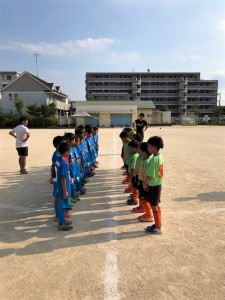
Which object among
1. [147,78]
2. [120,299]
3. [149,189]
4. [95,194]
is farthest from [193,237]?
[147,78]

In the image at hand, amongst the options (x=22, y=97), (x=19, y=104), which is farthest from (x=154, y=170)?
(x=22, y=97)

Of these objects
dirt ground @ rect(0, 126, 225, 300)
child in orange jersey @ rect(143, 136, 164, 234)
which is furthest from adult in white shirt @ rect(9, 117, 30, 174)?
child in orange jersey @ rect(143, 136, 164, 234)

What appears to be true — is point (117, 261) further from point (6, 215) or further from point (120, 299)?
point (6, 215)

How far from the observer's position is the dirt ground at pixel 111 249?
299 cm

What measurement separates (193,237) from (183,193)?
242 cm

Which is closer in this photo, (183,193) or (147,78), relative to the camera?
(183,193)

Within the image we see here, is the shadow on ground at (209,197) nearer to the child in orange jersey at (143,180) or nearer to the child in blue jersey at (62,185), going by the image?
the child in orange jersey at (143,180)

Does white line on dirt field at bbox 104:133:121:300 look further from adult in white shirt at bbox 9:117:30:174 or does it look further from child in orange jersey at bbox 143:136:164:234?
adult in white shirt at bbox 9:117:30:174

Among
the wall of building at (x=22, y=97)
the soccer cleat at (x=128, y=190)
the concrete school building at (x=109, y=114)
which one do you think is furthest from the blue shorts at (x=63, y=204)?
the wall of building at (x=22, y=97)

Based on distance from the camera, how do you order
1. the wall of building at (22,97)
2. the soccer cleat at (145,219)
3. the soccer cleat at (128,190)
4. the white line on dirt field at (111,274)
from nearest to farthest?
the white line on dirt field at (111,274), the soccer cleat at (145,219), the soccer cleat at (128,190), the wall of building at (22,97)

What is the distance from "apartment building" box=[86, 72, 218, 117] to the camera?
93.5m

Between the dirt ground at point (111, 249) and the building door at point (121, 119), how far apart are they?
151ft

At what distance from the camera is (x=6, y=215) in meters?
5.24

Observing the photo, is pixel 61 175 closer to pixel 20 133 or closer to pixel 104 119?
pixel 20 133
